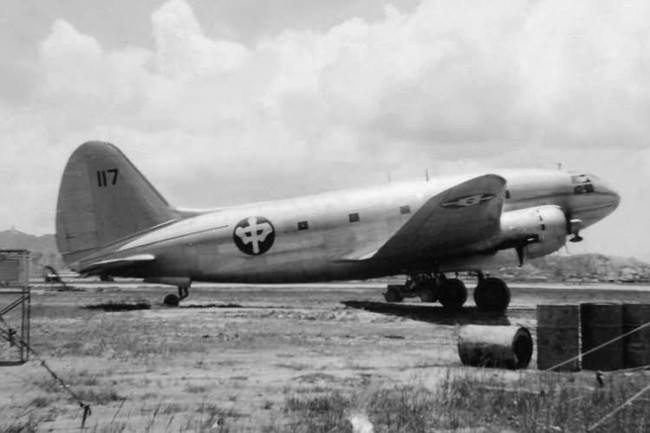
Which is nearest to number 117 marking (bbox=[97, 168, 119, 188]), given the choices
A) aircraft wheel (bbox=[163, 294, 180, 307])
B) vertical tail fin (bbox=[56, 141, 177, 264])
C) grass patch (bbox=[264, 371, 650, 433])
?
vertical tail fin (bbox=[56, 141, 177, 264])

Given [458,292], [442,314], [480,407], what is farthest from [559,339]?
[458,292]

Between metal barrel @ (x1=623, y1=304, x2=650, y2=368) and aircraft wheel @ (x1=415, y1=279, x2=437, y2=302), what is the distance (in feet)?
42.4

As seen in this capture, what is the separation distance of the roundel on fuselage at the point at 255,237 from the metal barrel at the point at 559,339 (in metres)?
13.9

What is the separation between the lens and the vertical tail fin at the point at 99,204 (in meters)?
26.6

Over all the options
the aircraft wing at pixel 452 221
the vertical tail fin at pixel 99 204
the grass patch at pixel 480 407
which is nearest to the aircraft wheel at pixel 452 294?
the aircraft wing at pixel 452 221

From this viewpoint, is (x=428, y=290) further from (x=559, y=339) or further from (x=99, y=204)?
(x=559, y=339)

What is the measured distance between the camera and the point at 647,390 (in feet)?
34.3

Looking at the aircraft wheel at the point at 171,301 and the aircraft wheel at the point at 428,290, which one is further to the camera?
the aircraft wheel at the point at 171,301

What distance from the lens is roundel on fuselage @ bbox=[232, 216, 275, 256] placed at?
25859mm

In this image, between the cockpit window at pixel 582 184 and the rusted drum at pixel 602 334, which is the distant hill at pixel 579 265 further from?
the rusted drum at pixel 602 334

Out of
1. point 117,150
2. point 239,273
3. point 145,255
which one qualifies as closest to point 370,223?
point 239,273

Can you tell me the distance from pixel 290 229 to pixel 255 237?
51.8 inches

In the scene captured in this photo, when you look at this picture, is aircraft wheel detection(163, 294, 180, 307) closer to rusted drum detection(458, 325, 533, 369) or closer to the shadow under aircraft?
the shadow under aircraft

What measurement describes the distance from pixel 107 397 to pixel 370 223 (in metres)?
16.5
